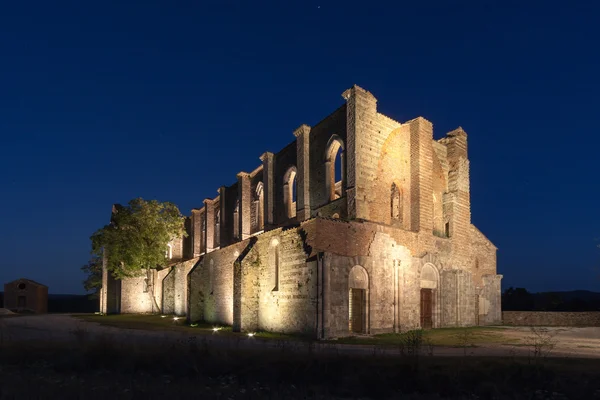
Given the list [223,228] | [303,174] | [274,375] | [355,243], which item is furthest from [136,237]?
[274,375]

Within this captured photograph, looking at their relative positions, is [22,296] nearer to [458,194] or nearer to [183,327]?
[183,327]

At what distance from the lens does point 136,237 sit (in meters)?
34.8

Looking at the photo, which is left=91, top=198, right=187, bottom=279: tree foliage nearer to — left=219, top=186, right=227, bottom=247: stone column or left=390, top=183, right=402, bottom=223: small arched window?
left=219, top=186, right=227, bottom=247: stone column

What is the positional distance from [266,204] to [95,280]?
29.1 metres

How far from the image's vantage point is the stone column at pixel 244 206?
108ft

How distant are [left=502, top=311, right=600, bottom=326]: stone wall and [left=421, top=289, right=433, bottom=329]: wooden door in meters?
9.13

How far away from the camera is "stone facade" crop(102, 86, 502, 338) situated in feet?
58.5

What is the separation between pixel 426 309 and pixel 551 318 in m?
10.7

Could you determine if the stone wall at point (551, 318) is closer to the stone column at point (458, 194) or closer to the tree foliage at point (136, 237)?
the stone column at point (458, 194)

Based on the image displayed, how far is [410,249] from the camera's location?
2172 centimetres

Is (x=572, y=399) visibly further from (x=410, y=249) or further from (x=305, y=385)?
(x=410, y=249)

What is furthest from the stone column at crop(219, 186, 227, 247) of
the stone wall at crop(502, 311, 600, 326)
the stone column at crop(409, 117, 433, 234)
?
the stone wall at crop(502, 311, 600, 326)

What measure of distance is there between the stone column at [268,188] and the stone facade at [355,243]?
70 millimetres

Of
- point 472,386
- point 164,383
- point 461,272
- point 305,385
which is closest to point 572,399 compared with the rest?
point 472,386
